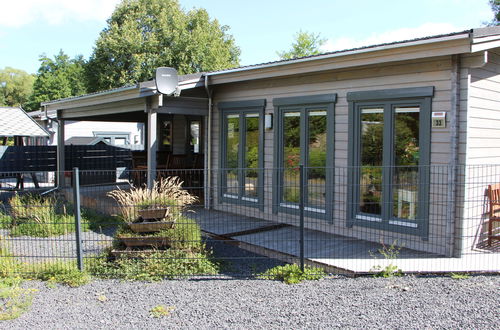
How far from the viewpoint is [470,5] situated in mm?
44750

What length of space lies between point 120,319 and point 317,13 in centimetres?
4641

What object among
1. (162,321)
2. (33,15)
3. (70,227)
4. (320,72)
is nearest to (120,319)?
(162,321)

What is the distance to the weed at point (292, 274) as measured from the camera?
5.43m

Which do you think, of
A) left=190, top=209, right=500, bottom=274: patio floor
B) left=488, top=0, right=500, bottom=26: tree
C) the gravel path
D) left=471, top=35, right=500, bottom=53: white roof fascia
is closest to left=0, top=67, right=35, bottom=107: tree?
left=488, top=0, right=500, bottom=26: tree

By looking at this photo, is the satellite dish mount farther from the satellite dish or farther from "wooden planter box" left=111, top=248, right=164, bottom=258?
"wooden planter box" left=111, top=248, right=164, bottom=258

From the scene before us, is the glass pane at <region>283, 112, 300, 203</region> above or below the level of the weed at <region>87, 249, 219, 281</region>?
above

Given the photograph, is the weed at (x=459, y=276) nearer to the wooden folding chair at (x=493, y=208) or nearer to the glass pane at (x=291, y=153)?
the wooden folding chair at (x=493, y=208)

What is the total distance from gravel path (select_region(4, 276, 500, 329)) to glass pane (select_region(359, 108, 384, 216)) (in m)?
2.11

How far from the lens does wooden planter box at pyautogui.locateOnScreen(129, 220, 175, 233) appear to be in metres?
6.10

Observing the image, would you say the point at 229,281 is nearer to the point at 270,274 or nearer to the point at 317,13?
the point at 270,274

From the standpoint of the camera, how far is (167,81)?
882 cm

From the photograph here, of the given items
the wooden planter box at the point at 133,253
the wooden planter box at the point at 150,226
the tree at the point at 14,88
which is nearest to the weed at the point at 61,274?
the wooden planter box at the point at 133,253

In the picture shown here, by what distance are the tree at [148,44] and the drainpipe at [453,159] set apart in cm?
2614

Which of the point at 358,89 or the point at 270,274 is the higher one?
the point at 358,89
